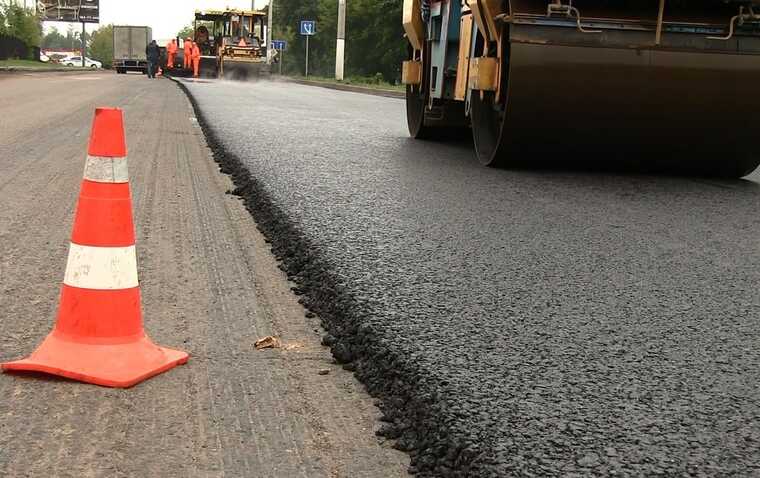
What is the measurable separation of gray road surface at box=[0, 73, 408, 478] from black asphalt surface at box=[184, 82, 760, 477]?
13 cm

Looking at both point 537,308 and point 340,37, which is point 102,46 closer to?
→ point 340,37

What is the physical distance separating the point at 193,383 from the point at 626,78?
4904mm

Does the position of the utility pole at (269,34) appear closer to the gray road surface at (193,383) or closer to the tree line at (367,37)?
the tree line at (367,37)

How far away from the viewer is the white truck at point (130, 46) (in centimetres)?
5356

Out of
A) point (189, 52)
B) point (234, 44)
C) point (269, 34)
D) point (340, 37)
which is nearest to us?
point (340, 37)

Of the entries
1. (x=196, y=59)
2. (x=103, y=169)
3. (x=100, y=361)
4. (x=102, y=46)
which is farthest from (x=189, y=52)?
(x=102, y=46)

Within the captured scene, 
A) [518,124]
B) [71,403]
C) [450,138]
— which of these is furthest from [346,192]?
[450,138]

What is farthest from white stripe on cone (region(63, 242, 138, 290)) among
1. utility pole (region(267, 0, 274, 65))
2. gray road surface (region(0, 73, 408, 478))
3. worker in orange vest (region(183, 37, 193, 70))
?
worker in orange vest (region(183, 37, 193, 70))

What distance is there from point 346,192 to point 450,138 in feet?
16.8

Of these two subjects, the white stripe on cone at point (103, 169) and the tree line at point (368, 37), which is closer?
the white stripe on cone at point (103, 169)

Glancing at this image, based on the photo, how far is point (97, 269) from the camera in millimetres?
2988

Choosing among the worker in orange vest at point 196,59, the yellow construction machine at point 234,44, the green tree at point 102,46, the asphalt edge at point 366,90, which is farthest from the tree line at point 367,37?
the green tree at point 102,46

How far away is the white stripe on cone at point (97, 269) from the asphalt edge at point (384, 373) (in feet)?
2.26

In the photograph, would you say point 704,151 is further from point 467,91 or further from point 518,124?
point 467,91
